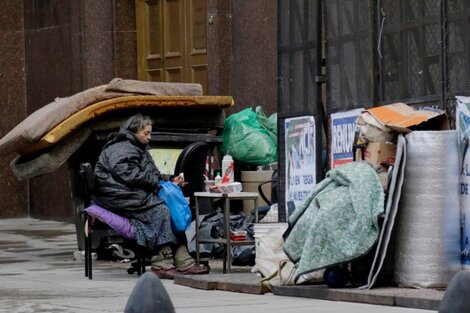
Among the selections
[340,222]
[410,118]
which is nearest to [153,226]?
[340,222]

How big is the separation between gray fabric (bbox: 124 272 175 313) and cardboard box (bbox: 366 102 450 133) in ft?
17.8

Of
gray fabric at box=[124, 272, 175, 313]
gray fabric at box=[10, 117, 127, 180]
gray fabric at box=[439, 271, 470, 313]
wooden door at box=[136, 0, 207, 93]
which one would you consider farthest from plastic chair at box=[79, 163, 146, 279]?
gray fabric at box=[439, 271, 470, 313]

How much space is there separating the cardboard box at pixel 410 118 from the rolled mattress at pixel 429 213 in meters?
0.20

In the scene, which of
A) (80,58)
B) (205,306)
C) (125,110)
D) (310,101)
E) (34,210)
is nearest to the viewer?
(205,306)

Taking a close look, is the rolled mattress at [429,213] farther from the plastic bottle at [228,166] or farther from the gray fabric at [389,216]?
the plastic bottle at [228,166]

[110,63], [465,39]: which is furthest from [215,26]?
[465,39]

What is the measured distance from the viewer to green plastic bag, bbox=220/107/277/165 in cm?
1634

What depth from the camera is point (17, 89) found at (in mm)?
22766

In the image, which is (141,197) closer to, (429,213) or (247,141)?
(429,213)

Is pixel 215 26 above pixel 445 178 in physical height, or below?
above

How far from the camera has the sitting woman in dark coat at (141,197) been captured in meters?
13.0

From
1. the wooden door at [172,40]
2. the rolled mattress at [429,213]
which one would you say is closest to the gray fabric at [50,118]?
the wooden door at [172,40]

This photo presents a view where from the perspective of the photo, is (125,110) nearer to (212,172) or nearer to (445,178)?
(212,172)

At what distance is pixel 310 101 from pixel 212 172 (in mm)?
2553
